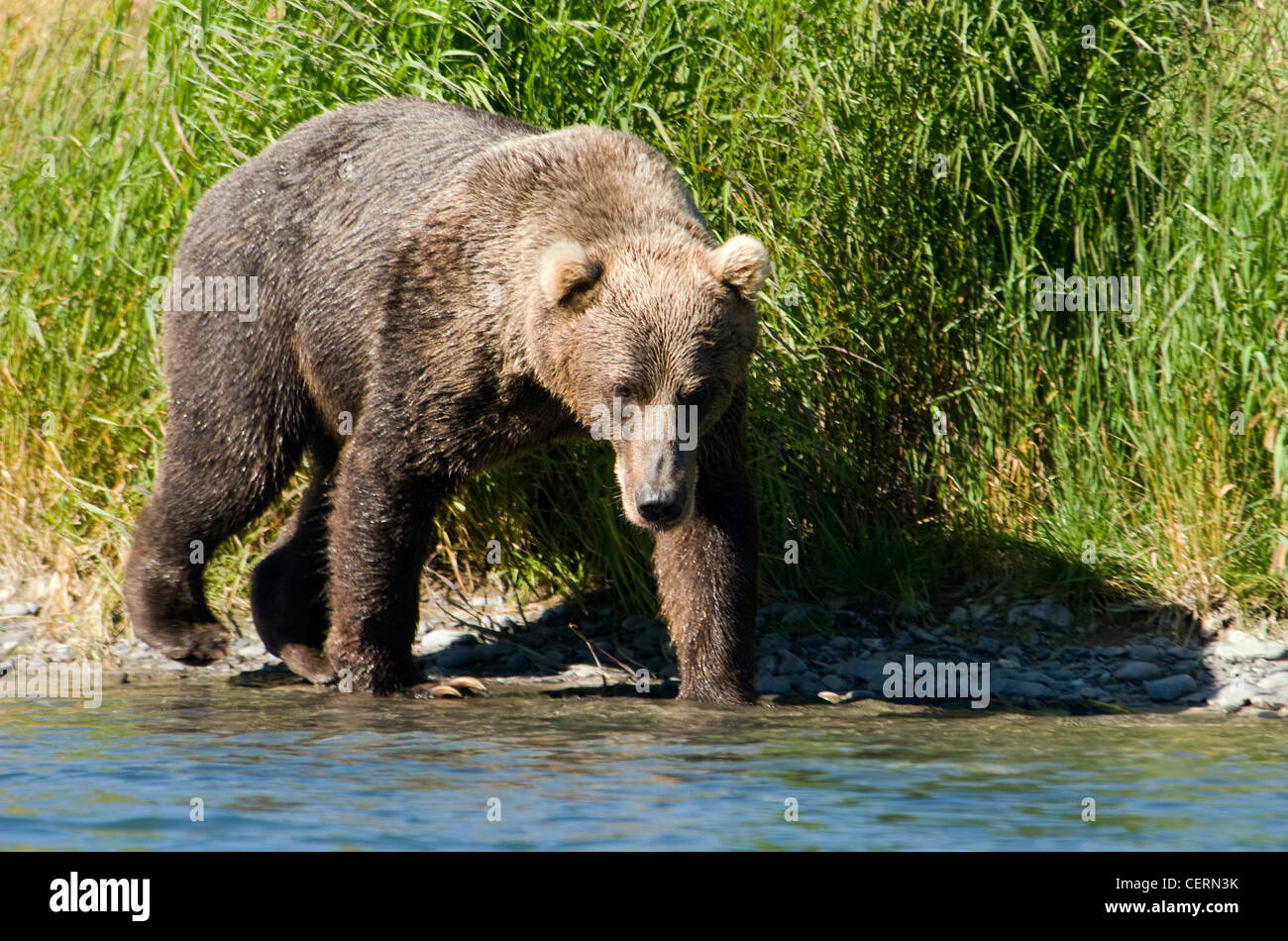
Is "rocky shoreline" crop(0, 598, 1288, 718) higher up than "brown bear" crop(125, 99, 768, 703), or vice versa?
"brown bear" crop(125, 99, 768, 703)

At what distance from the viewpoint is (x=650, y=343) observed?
232 inches

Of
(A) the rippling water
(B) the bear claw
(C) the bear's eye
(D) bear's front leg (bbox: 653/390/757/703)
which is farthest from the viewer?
(B) the bear claw

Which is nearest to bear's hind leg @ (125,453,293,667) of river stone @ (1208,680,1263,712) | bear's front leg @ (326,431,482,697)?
bear's front leg @ (326,431,482,697)

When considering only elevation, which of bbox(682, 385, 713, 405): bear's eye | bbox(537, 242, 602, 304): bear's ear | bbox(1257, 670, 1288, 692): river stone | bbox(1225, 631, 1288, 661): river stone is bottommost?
bbox(1257, 670, 1288, 692): river stone

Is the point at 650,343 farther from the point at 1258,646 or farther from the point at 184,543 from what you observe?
the point at 1258,646

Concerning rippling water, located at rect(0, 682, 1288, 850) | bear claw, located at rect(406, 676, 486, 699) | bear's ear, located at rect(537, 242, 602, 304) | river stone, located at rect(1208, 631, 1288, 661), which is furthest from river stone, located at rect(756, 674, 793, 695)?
bear's ear, located at rect(537, 242, 602, 304)

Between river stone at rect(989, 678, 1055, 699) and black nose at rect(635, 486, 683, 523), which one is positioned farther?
river stone at rect(989, 678, 1055, 699)

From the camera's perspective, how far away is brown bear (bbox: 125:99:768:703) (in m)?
5.97

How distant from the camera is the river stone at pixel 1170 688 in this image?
22.1 ft

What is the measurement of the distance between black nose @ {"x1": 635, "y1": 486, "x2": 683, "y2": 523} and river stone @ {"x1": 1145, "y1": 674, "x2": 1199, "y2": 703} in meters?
2.20

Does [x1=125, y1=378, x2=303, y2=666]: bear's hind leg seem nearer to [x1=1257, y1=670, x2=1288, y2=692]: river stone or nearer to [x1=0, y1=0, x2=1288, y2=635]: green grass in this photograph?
[x1=0, y1=0, x2=1288, y2=635]: green grass

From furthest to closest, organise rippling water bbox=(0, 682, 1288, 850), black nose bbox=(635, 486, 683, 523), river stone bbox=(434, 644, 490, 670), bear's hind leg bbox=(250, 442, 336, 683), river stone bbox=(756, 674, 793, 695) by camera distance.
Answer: river stone bbox=(434, 644, 490, 670) < bear's hind leg bbox=(250, 442, 336, 683) < river stone bbox=(756, 674, 793, 695) < black nose bbox=(635, 486, 683, 523) < rippling water bbox=(0, 682, 1288, 850)

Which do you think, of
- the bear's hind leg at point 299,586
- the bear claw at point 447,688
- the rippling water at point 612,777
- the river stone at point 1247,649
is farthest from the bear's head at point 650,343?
the river stone at point 1247,649
